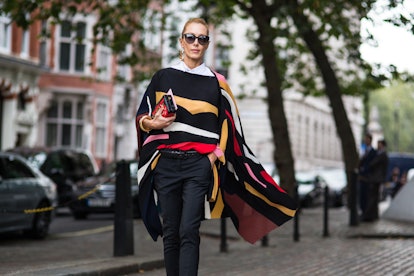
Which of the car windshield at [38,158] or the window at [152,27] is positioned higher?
the window at [152,27]

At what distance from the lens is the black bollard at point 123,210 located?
1184cm

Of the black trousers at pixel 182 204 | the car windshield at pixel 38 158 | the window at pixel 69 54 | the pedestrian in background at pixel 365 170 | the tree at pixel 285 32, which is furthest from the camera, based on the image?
the window at pixel 69 54

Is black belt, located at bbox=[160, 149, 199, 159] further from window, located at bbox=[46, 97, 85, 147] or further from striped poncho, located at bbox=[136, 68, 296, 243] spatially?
window, located at bbox=[46, 97, 85, 147]

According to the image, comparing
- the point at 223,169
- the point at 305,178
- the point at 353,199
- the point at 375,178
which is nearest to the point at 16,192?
the point at 353,199

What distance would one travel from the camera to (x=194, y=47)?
6.93 metres

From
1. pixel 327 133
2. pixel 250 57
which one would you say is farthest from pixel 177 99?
pixel 327 133

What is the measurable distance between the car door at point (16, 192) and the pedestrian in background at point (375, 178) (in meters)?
8.50

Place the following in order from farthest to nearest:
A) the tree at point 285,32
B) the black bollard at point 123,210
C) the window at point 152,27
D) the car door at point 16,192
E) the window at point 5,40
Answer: the window at point 5,40, the window at point 152,27, the tree at point 285,32, the car door at point 16,192, the black bollard at point 123,210

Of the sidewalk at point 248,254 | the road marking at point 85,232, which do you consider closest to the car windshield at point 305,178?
the sidewalk at point 248,254

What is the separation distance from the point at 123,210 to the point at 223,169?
491cm

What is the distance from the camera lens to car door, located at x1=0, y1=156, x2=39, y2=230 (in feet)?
47.9

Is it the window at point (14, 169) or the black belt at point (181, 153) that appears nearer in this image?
the black belt at point (181, 153)

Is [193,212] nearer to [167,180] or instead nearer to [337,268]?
[167,180]

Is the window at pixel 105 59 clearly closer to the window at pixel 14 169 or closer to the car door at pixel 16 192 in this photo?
the window at pixel 14 169
